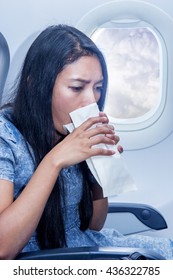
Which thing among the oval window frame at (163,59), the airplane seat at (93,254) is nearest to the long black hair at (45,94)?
the airplane seat at (93,254)

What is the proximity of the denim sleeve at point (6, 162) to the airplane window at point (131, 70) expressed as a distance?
428 mm

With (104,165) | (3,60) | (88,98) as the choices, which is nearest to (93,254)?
(104,165)

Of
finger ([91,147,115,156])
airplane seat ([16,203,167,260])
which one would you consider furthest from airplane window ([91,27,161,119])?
airplane seat ([16,203,167,260])

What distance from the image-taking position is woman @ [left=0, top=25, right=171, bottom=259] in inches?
35.7

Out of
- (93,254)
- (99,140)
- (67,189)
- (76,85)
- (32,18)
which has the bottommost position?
(93,254)

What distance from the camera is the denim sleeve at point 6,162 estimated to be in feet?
2.97

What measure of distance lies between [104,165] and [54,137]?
133 mm

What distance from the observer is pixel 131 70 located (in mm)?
1357

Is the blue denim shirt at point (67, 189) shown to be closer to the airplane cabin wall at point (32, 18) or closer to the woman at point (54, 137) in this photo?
the woman at point (54, 137)

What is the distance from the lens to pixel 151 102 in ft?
4.41

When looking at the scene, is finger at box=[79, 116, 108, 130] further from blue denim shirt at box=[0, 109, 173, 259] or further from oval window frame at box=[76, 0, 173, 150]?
oval window frame at box=[76, 0, 173, 150]

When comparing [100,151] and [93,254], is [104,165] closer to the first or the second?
[100,151]

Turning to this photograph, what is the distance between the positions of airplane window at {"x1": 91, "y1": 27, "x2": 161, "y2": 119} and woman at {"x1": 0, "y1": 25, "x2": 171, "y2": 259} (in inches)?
9.4
